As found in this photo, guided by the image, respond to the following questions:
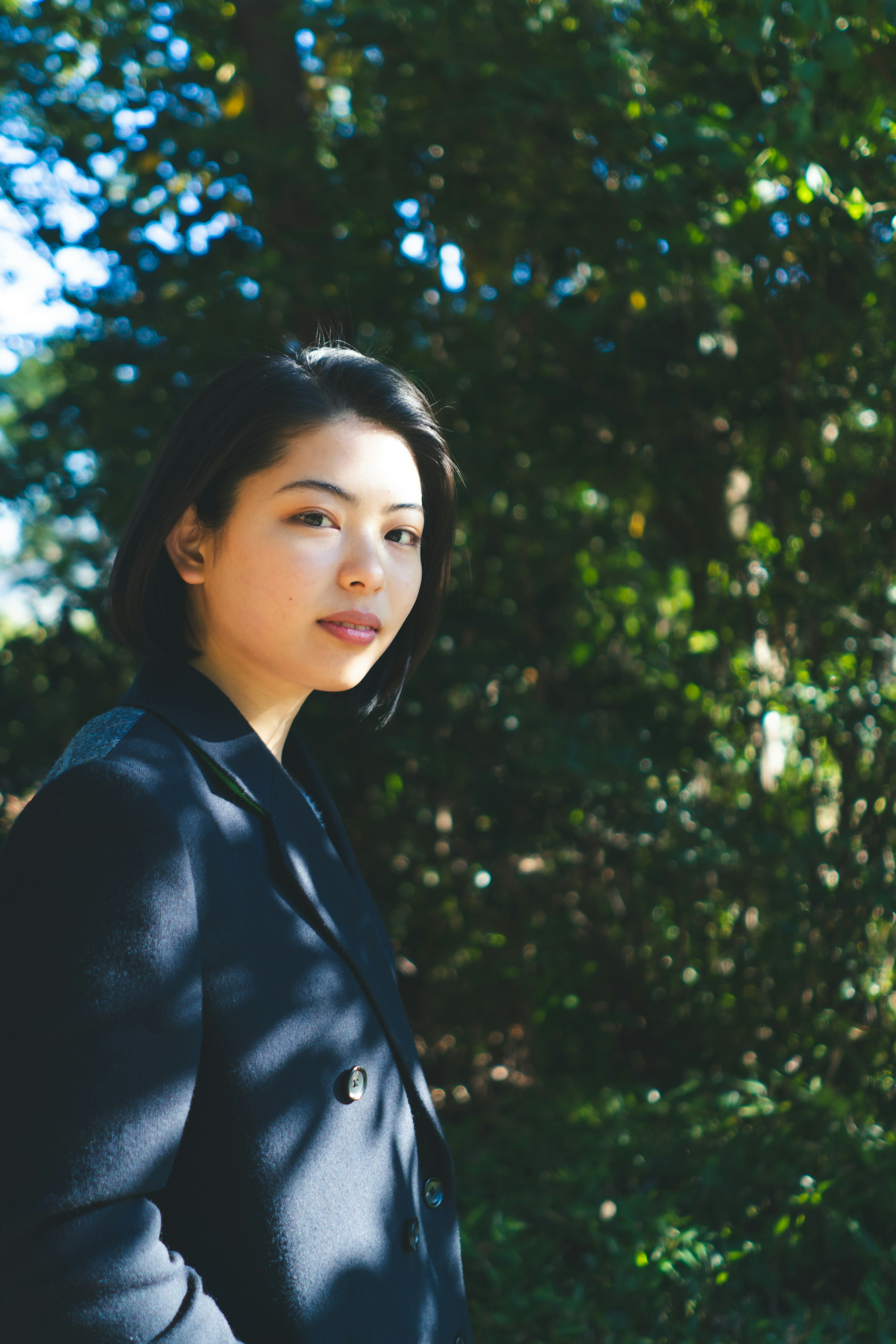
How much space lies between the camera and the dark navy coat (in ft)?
2.77

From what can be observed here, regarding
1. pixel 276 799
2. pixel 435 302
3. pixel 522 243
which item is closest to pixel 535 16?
pixel 522 243

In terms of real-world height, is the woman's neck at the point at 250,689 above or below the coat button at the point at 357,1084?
above

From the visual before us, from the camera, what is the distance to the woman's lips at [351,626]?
4.00 ft

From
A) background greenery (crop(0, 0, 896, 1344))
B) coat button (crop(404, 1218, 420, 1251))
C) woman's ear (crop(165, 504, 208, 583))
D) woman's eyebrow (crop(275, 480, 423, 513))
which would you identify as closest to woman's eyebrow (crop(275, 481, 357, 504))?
woman's eyebrow (crop(275, 480, 423, 513))

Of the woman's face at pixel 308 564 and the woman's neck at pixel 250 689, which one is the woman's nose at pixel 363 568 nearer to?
the woman's face at pixel 308 564

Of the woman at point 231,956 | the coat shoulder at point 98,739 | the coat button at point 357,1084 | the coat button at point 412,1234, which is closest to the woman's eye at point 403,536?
the woman at point 231,956

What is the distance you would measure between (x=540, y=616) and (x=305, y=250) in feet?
5.04

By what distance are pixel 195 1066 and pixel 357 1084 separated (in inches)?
9.3

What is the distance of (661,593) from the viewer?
420 cm

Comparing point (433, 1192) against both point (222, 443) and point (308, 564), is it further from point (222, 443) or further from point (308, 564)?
point (222, 443)

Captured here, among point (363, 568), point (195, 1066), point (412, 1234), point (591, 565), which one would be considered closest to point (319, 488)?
point (363, 568)

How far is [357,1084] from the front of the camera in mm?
1107

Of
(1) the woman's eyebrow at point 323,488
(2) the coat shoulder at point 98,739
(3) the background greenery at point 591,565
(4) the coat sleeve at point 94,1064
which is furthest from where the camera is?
(3) the background greenery at point 591,565

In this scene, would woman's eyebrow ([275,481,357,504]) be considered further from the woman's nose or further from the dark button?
the dark button
